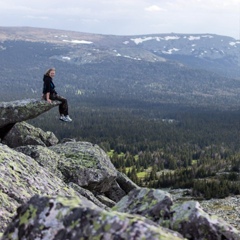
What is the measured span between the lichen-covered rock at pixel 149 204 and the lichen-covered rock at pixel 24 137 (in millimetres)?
27437

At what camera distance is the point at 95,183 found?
33.6 m

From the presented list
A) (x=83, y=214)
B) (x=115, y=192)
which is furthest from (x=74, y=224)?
(x=115, y=192)

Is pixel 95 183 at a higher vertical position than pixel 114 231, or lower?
lower

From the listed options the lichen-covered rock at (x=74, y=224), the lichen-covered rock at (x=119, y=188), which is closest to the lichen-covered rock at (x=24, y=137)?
the lichen-covered rock at (x=119, y=188)

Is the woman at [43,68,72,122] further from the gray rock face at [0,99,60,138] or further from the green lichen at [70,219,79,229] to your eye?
the green lichen at [70,219,79,229]

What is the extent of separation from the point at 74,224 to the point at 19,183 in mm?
9108

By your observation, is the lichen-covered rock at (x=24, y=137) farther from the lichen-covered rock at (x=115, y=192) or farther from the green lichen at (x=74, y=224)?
the green lichen at (x=74, y=224)

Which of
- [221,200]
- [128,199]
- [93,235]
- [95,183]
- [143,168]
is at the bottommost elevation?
[143,168]

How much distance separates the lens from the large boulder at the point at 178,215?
42.9 feet

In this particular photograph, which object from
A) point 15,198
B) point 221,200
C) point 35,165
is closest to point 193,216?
point 15,198

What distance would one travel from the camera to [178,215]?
13.8 metres

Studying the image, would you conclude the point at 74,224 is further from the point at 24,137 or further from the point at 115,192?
the point at 24,137

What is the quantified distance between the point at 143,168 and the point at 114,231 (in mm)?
183341

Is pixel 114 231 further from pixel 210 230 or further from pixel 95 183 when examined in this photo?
pixel 95 183
